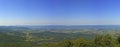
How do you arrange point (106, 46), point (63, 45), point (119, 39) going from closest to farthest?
1. point (106, 46)
2. point (63, 45)
3. point (119, 39)

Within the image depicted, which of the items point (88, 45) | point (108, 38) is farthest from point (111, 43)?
point (88, 45)

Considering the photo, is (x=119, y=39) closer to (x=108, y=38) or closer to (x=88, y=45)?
(x=108, y=38)

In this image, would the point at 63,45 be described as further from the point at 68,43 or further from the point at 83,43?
the point at 83,43

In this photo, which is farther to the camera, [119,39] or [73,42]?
[119,39]

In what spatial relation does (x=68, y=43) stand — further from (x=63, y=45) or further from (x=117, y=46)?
(x=117, y=46)

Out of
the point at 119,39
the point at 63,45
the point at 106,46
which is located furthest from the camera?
the point at 119,39

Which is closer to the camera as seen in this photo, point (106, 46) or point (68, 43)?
point (106, 46)

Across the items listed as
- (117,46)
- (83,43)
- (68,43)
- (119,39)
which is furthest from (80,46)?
(119,39)

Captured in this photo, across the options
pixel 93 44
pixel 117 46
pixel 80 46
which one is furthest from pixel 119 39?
pixel 80 46
